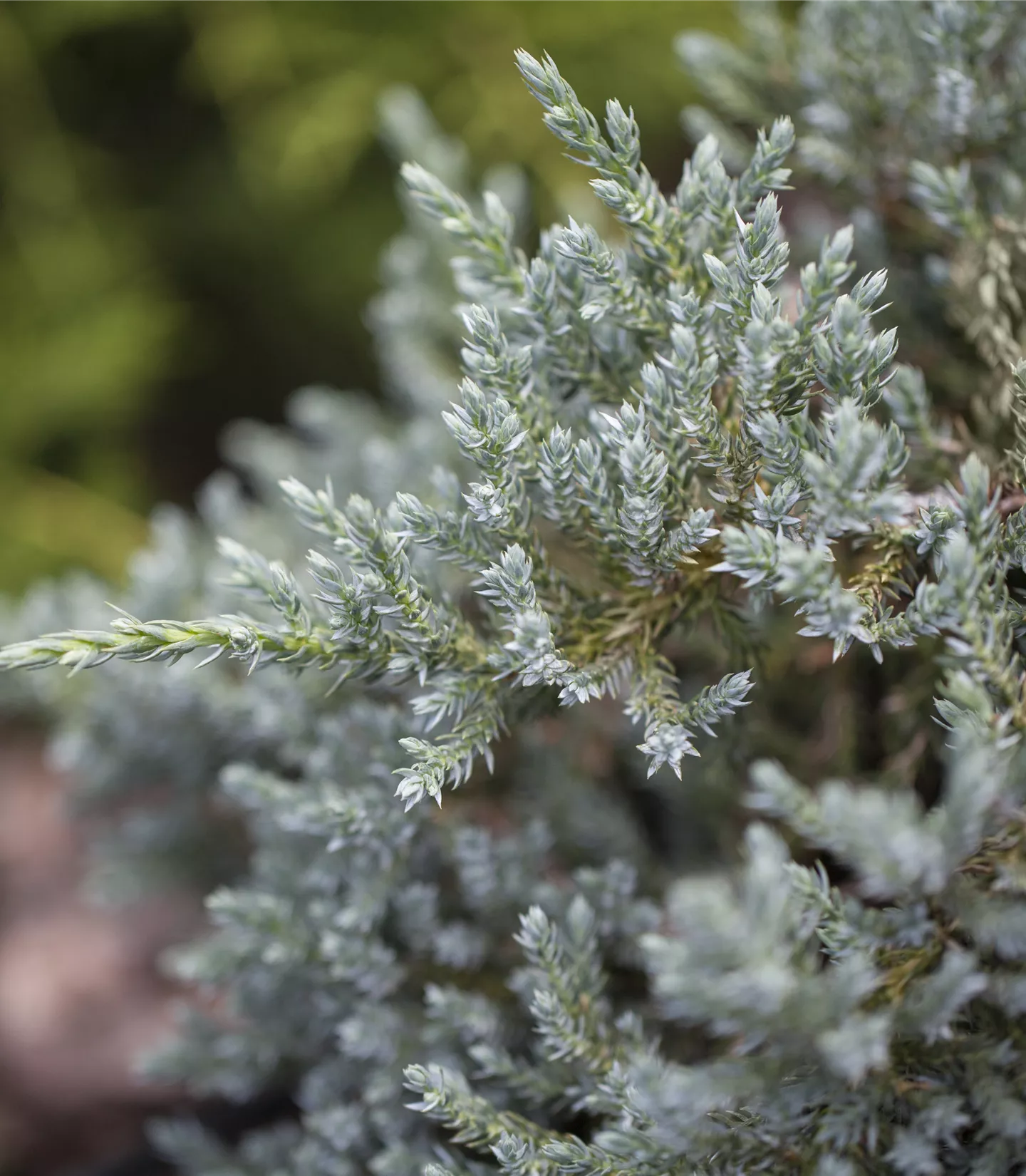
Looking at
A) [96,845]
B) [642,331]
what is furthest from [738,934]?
[96,845]

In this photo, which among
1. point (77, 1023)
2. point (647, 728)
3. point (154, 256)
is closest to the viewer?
point (647, 728)

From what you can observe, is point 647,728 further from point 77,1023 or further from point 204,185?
point 204,185

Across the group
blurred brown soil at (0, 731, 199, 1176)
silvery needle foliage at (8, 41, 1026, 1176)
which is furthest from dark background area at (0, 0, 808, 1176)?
silvery needle foliage at (8, 41, 1026, 1176)

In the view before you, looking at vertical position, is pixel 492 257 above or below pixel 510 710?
above

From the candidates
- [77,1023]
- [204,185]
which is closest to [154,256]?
[204,185]

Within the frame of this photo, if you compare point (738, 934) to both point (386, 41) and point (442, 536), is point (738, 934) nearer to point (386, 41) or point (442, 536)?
point (442, 536)
